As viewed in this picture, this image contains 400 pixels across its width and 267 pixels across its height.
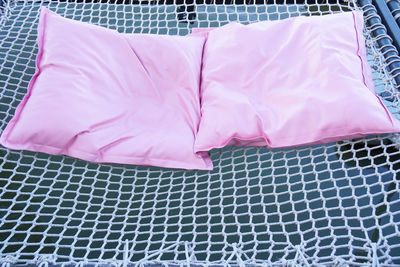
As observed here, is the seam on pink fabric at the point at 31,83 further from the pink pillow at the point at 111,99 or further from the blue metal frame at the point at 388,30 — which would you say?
the blue metal frame at the point at 388,30

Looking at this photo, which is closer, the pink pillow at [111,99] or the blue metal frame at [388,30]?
the pink pillow at [111,99]

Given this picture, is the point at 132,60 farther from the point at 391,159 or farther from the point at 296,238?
the point at 391,159

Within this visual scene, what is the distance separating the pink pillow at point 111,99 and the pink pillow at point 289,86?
0.07m

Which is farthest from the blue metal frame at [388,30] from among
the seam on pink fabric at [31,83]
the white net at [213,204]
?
the seam on pink fabric at [31,83]

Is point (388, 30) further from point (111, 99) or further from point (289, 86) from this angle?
point (111, 99)

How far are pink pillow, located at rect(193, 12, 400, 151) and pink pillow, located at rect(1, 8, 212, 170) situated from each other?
0.07 metres

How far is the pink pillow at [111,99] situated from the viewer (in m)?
1.07

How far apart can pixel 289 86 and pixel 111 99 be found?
1.89 ft

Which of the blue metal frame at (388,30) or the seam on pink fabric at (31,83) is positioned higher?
the seam on pink fabric at (31,83)

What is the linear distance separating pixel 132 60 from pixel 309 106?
628 millimetres

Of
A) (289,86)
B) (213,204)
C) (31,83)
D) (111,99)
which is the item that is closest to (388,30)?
(289,86)

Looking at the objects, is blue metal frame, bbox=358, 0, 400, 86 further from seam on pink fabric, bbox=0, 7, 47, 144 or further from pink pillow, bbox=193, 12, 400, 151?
seam on pink fabric, bbox=0, 7, 47, 144

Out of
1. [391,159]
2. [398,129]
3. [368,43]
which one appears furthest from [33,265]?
[368,43]

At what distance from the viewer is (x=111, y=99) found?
1.16m
